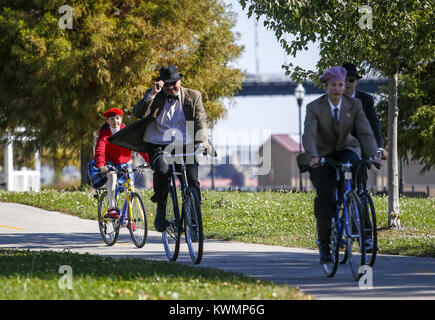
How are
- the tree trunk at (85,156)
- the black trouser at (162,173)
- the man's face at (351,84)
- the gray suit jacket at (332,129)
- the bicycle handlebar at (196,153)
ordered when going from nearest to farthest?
the gray suit jacket at (332,129) → the bicycle handlebar at (196,153) → the black trouser at (162,173) → the man's face at (351,84) → the tree trunk at (85,156)

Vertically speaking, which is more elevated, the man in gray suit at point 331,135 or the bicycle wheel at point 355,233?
the man in gray suit at point 331,135

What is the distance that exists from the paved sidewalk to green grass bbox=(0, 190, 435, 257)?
82cm

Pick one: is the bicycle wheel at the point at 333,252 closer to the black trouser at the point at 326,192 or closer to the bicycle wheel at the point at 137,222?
the black trouser at the point at 326,192

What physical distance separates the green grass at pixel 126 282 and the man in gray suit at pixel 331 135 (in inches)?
41.4

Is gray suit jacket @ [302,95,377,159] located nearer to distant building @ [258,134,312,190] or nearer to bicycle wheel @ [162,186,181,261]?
bicycle wheel @ [162,186,181,261]

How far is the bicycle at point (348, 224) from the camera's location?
668 cm

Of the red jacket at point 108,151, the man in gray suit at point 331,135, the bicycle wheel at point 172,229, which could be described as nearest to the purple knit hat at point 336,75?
the man in gray suit at point 331,135

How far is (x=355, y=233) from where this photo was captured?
6.82 metres

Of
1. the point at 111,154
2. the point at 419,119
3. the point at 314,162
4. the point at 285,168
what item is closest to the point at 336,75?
the point at 314,162

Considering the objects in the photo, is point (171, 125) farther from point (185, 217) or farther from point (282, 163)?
point (282, 163)

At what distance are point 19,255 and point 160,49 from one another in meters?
15.4
